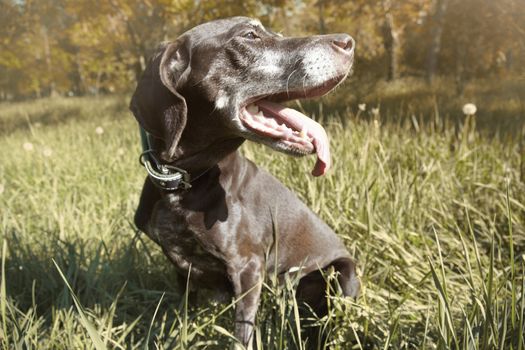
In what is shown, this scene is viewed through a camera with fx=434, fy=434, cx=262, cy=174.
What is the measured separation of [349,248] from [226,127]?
4.25 ft

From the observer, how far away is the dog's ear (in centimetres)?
177

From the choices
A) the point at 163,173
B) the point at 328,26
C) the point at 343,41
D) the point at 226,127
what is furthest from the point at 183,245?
the point at 328,26

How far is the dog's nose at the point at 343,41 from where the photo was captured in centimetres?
187

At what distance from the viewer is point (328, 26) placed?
1595cm

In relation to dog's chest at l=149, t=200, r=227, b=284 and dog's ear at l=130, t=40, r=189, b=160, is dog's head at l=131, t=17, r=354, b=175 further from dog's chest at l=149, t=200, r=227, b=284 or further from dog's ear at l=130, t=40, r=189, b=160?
dog's chest at l=149, t=200, r=227, b=284

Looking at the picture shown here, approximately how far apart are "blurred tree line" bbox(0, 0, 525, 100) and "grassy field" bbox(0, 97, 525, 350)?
129 inches

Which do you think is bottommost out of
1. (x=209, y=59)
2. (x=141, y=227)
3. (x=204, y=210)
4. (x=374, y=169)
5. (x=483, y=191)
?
(x=483, y=191)

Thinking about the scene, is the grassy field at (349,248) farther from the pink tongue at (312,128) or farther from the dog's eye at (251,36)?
the dog's eye at (251,36)

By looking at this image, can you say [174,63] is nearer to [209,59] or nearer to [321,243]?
[209,59]

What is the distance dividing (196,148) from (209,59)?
41 cm

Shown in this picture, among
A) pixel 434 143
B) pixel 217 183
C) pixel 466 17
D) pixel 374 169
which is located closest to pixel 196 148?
pixel 217 183

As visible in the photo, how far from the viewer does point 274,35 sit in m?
2.20

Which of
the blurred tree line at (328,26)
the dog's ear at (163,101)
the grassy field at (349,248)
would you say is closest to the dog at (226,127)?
the dog's ear at (163,101)

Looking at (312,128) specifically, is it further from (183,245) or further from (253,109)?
(183,245)
